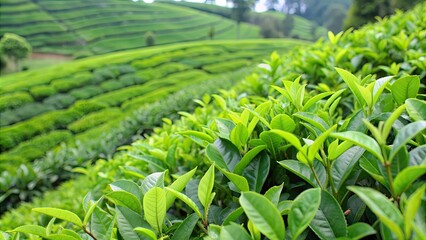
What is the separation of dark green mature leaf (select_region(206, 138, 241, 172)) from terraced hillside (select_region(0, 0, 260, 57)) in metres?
26.2

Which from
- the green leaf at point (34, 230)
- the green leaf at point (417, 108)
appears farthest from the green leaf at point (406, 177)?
the green leaf at point (34, 230)

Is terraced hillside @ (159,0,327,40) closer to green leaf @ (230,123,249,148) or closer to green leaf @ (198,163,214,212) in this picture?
green leaf @ (230,123,249,148)

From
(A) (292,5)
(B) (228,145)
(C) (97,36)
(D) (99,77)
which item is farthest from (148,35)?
(A) (292,5)

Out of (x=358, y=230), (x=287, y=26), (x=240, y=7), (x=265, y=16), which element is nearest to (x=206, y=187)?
(x=358, y=230)

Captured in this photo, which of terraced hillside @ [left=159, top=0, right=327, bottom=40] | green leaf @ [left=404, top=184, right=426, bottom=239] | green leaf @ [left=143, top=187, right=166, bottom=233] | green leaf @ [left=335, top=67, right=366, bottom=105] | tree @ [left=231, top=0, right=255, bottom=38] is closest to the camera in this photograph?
green leaf @ [left=404, top=184, right=426, bottom=239]

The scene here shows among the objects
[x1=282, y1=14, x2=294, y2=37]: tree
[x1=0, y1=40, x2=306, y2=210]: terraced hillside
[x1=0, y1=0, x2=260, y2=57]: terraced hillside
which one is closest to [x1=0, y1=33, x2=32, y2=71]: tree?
[x1=0, y1=0, x2=260, y2=57]: terraced hillside

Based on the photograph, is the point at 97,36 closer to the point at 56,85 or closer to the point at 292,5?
the point at 56,85

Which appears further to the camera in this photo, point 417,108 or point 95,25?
point 95,25

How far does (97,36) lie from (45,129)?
23.1 meters

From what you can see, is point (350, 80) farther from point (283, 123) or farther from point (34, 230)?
point (34, 230)

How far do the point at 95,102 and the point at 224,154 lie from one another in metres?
8.96

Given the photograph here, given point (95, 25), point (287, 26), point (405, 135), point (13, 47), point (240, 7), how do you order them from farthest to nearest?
point (287, 26) → point (240, 7) → point (95, 25) → point (13, 47) → point (405, 135)

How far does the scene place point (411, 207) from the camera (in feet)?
1.33

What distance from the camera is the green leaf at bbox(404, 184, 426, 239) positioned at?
15.8 inches
